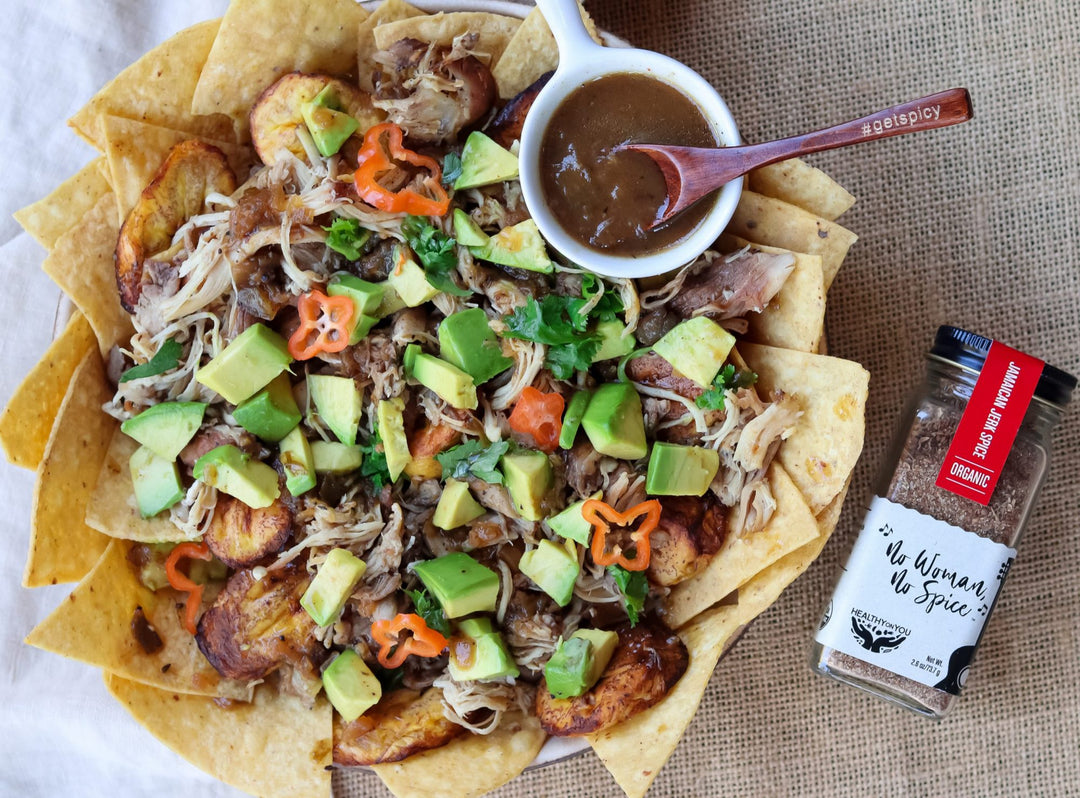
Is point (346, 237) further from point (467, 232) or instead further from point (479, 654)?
point (479, 654)

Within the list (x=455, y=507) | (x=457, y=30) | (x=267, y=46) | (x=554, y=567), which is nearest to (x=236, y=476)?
(x=455, y=507)

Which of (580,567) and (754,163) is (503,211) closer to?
(754,163)

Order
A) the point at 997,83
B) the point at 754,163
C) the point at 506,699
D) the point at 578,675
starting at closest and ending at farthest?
the point at 754,163, the point at 578,675, the point at 506,699, the point at 997,83

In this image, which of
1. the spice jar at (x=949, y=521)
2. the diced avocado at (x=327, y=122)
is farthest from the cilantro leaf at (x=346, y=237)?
the spice jar at (x=949, y=521)

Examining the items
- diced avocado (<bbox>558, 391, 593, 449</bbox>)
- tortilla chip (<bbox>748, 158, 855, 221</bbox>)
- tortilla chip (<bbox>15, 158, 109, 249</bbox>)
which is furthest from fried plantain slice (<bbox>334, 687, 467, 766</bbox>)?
tortilla chip (<bbox>748, 158, 855, 221</bbox>)

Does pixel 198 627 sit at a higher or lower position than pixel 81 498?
lower

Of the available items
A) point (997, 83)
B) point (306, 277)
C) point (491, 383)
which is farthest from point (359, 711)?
point (997, 83)
